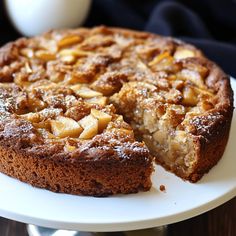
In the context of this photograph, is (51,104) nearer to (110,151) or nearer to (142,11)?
(110,151)

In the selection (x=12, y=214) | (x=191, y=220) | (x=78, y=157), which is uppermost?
(x=78, y=157)

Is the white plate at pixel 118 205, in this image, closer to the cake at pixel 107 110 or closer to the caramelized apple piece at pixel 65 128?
the cake at pixel 107 110

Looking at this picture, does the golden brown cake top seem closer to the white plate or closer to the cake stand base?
the white plate

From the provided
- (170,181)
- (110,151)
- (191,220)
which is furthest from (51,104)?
(191,220)

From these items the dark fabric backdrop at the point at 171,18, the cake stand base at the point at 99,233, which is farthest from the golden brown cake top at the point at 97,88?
the dark fabric backdrop at the point at 171,18

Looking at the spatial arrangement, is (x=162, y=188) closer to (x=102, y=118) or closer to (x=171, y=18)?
(x=102, y=118)
